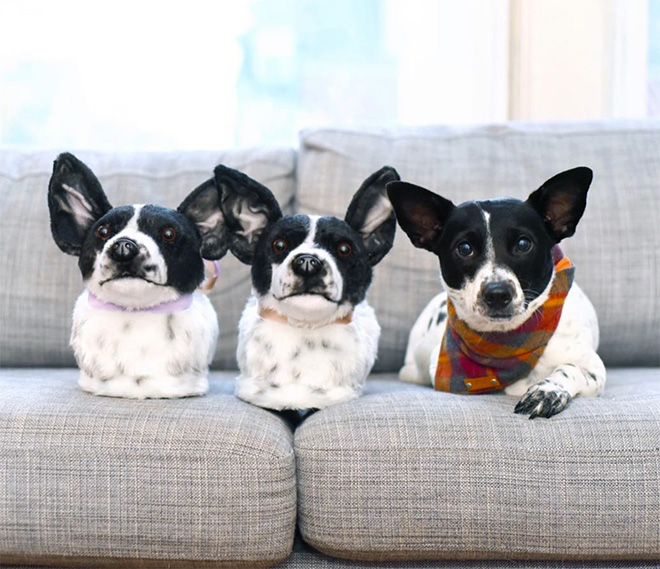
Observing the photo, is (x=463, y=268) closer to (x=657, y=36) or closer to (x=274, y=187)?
(x=274, y=187)

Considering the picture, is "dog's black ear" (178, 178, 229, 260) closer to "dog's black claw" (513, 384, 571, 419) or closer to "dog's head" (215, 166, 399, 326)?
"dog's head" (215, 166, 399, 326)

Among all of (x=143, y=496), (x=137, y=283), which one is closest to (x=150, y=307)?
(x=137, y=283)

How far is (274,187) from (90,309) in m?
0.75

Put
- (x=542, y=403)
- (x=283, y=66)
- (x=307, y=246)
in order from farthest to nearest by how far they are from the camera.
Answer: (x=283, y=66) < (x=307, y=246) < (x=542, y=403)

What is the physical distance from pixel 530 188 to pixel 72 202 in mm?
1165

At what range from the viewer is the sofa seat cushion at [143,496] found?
4.96 ft

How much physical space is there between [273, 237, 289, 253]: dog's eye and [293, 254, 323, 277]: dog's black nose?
0.08 meters

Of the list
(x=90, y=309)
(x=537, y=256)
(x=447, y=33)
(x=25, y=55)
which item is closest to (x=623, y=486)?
(x=537, y=256)

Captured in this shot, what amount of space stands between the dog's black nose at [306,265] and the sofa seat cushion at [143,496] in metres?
0.32

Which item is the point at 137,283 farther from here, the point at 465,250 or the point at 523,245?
the point at 523,245

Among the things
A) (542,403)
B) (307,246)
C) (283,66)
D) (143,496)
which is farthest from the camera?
(283,66)

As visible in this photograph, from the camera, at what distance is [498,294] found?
166 cm

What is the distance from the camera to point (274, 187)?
2.43 meters

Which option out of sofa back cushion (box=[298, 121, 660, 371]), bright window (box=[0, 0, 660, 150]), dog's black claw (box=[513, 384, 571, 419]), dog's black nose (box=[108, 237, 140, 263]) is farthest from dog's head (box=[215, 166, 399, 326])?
bright window (box=[0, 0, 660, 150])
